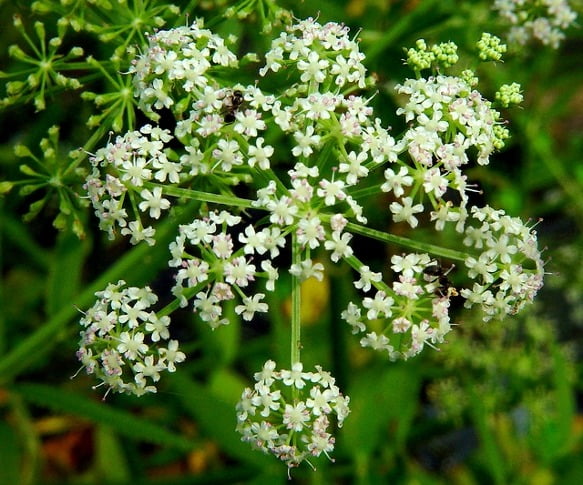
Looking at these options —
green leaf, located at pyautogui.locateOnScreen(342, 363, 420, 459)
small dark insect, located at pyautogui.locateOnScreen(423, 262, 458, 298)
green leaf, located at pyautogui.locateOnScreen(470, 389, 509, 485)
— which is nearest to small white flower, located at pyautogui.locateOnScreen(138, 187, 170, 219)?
small dark insect, located at pyautogui.locateOnScreen(423, 262, 458, 298)

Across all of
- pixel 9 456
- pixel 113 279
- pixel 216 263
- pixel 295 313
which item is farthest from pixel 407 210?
pixel 9 456

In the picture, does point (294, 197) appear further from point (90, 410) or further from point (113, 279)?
point (90, 410)

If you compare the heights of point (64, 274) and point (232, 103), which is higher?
point (232, 103)

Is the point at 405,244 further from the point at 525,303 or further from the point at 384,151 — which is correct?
the point at 525,303

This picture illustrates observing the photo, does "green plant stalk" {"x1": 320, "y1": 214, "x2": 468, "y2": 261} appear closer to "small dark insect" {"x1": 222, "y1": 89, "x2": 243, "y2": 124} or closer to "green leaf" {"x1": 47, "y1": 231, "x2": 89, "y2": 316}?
"small dark insect" {"x1": 222, "y1": 89, "x2": 243, "y2": 124}

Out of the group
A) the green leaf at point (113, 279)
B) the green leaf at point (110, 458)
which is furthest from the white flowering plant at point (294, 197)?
the green leaf at point (110, 458)

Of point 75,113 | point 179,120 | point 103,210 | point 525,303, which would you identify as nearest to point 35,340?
point 103,210

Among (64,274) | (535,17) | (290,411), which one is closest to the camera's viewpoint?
(290,411)
